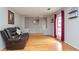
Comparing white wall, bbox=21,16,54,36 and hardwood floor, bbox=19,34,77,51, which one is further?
white wall, bbox=21,16,54,36

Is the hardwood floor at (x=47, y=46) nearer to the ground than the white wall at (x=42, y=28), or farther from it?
nearer to the ground

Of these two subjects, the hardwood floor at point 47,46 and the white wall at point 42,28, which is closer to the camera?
the hardwood floor at point 47,46

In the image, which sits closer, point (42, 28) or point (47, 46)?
point (47, 46)

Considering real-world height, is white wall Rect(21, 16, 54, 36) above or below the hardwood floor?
above

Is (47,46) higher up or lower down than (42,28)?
lower down
